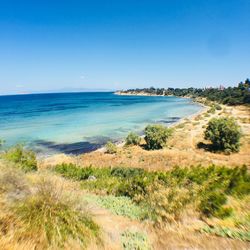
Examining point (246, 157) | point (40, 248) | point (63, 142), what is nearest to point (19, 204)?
point (40, 248)

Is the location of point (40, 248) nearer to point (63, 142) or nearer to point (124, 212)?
point (124, 212)

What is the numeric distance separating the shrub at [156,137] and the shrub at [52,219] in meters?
31.3

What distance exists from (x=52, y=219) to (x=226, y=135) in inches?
1295

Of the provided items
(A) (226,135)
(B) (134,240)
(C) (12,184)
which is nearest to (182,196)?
(B) (134,240)

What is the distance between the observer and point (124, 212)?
6.57 meters

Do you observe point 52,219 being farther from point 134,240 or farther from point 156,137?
point 156,137

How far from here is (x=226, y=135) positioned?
111 feet

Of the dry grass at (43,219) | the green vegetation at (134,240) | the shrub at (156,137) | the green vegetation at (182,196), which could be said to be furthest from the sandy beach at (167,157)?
the green vegetation at (134,240)

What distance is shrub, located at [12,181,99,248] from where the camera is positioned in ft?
13.5

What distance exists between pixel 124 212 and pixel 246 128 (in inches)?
1947

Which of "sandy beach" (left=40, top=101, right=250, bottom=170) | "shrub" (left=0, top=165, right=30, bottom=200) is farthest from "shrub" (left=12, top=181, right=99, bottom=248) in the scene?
Result: "sandy beach" (left=40, top=101, right=250, bottom=170)

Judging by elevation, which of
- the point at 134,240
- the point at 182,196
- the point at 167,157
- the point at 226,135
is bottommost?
the point at 167,157

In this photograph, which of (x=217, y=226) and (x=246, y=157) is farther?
(x=246, y=157)

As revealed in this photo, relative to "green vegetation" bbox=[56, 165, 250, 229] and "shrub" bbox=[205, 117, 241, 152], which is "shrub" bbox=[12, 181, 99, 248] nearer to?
"green vegetation" bbox=[56, 165, 250, 229]
